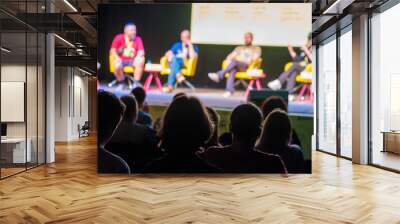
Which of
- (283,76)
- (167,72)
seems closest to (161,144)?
(167,72)

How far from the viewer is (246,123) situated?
6.97 meters

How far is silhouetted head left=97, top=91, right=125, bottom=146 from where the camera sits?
23.0 feet

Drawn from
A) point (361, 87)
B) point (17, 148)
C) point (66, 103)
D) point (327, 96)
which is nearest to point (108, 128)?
point (17, 148)

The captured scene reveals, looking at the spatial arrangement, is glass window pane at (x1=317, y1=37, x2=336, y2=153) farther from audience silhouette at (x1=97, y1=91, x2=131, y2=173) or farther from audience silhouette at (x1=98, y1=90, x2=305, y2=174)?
audience silhouette at (x1=97, y1=91, x2=131, y2=173)

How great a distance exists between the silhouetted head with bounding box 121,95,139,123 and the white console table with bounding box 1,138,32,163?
89.2 inches

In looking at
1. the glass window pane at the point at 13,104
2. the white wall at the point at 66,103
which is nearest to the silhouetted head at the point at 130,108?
the glass window pane at the point at 13,104

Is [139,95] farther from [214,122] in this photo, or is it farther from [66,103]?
[66,103]

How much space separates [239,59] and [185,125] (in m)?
1.52

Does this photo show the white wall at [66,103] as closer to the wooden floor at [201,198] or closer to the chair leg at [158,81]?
the wooden floor at [201,198]

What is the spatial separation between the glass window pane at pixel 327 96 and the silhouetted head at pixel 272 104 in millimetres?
4393

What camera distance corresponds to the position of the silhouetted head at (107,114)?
6996mm

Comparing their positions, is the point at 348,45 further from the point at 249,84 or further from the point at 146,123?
the point at 146,123

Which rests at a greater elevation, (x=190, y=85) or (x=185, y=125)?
(x=190, y=85)

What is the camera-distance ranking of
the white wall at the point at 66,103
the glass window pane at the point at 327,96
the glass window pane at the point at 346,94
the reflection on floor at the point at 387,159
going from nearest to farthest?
the reflection on floor at the point at 387,159, the glass window pane at the point at 346,94, the glass window pane at the point at 327,96, the white wall at the point at 66,103
